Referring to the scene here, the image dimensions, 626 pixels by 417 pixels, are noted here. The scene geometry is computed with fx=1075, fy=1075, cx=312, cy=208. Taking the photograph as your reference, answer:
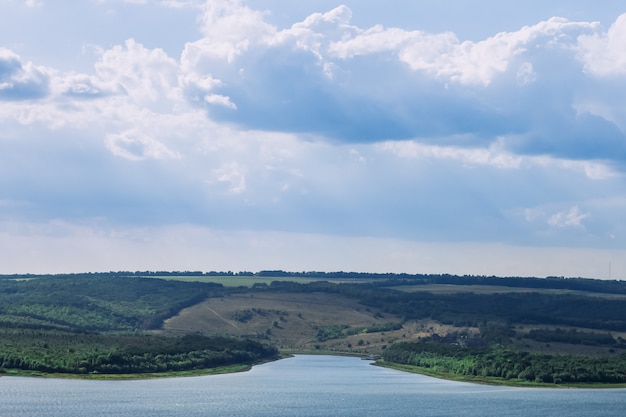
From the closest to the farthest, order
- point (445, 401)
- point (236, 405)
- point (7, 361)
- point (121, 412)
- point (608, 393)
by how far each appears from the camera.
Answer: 1. point (121, 412)
2. point (236, 405)
3. point (445, 401)
4. point (608, 393)
5. point (7, 361)

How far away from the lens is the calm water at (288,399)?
14112 centimetres

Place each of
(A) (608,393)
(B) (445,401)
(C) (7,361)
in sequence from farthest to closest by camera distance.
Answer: (C) (7,361), (A) (608,393), (B) (445,401)

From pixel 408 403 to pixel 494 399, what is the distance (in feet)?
55.7

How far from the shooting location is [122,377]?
620 ft

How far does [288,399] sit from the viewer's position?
158 m

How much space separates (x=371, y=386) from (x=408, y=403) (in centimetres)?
2921

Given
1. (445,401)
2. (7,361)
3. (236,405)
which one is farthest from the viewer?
(7,361)

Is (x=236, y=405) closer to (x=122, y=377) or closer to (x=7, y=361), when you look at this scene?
(x=122, y=377)

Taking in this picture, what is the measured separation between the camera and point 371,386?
184 meters

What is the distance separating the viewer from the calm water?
141 m

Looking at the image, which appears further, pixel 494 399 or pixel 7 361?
pixel 7 361

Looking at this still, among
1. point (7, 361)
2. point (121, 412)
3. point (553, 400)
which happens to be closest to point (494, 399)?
point (553, 400)

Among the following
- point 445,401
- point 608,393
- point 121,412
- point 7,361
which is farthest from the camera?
point 7,361

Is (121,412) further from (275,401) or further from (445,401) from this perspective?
(445,401)
